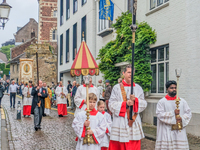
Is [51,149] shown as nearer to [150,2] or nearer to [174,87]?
[174,87]

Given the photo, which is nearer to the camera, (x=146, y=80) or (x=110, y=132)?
(x=110, y=132)

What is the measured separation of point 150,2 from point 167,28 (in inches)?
81.0

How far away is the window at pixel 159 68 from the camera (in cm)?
1258

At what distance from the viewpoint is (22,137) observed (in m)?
10.4

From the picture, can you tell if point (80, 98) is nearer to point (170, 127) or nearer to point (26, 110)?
point (170, 127)

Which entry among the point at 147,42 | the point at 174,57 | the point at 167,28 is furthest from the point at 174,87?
the point at 147,42

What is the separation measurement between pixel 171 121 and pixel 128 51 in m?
9.12

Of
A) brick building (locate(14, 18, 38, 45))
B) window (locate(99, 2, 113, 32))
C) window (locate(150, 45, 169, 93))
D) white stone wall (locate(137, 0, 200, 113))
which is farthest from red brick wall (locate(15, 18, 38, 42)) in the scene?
white stone wall (locate(137, 0, 200, 113))

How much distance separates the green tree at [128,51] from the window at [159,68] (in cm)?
22

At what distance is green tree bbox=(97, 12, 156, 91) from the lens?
527 inches

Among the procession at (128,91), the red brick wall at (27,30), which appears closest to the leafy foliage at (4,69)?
the red brick wall at (27,30)

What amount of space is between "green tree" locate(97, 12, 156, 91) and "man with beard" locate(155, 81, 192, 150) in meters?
7.24

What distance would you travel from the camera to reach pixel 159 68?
13.1 meters

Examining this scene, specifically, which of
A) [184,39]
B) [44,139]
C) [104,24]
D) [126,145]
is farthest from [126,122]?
[104,24]
